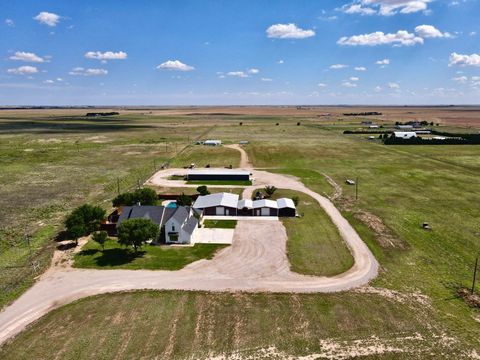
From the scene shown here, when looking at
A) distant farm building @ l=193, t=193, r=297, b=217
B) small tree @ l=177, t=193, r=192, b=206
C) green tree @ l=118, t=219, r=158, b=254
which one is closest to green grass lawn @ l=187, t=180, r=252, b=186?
small tree @ l=177, t=193, r=192, b=206

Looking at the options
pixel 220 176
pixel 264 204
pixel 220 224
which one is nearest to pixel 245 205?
pixel 264 204

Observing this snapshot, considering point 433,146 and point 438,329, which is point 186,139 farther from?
point 438,329

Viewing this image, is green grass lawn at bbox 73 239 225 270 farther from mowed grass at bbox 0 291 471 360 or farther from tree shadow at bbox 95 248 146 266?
mowed grass at bbox 0 291 471 360

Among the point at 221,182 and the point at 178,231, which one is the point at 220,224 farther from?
the point at 221,182

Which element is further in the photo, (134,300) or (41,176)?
(41,176)

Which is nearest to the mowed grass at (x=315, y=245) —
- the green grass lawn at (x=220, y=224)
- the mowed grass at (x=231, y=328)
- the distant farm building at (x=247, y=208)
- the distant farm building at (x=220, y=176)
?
the distant farm building at (x=247, y=208)

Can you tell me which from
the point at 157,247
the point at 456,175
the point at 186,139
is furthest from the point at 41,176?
the point at 456,175
